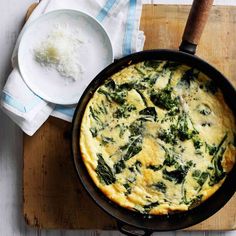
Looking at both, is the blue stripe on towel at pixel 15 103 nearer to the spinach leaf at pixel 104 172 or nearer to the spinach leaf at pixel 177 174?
the spinach leaf at pixel 104 172

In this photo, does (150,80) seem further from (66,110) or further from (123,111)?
(66,110)

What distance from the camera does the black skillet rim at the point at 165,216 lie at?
62.7 inches

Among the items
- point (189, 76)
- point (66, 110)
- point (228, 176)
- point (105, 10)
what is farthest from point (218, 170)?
point (105, 10)

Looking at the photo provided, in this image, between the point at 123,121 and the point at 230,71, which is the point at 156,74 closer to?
the point at 123,121

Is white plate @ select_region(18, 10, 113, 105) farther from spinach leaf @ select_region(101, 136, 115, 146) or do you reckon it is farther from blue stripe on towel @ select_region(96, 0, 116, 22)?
spinach leaf @ select_region(101, 136, 115, 146)

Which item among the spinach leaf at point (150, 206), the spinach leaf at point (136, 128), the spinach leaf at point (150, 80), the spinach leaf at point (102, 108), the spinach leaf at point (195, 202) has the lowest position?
the spinach leaf at point (150, 206)

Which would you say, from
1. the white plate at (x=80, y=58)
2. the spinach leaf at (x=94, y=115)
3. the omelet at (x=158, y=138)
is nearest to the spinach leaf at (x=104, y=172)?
the omelet at (x=158, y=138)

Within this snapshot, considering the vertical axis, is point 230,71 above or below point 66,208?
above

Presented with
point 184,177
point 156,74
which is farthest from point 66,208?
point 156,74

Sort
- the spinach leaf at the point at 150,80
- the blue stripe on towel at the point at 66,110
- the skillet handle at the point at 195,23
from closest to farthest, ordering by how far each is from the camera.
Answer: the skillet handle at the point at 195,23, the spinach leaf at the point at 150,80, the blue stripe on towel at the point at 66,110

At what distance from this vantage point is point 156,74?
5.43ft

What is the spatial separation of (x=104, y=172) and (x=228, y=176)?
37 centimetres

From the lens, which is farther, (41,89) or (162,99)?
(41,89)

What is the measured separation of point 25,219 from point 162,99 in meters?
0.60
